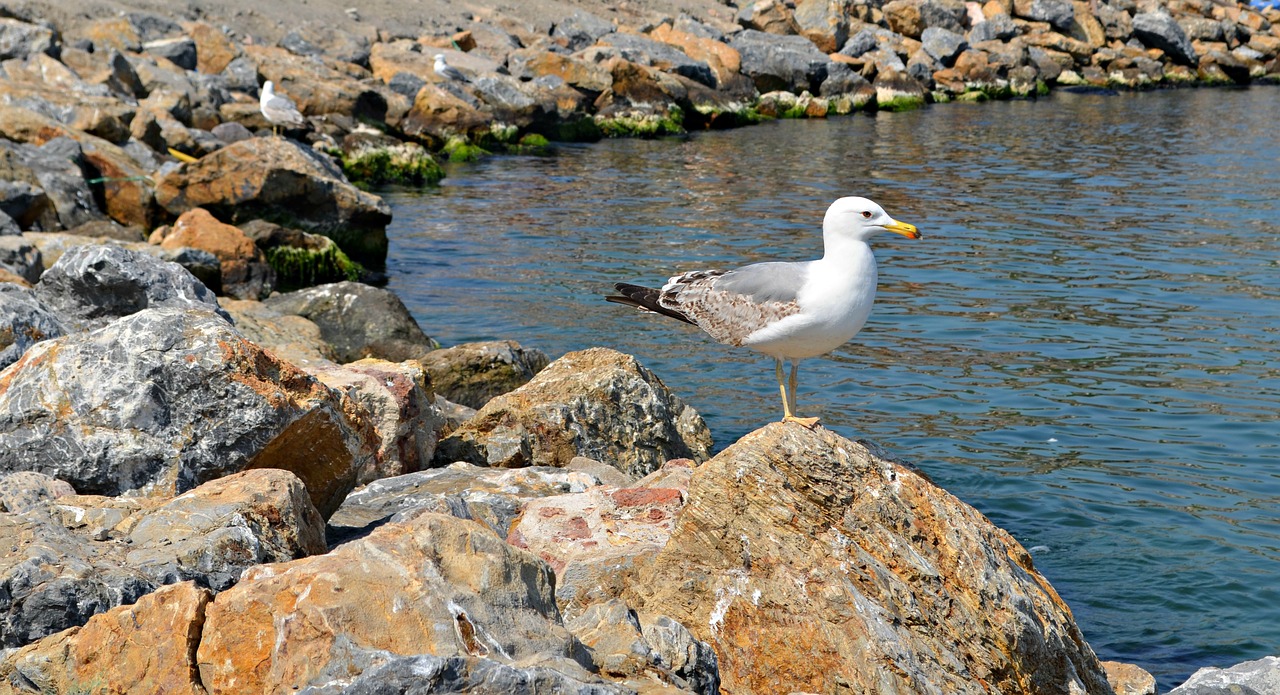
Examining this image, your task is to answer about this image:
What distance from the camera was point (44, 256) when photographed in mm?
13133

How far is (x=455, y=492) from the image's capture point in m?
7.52

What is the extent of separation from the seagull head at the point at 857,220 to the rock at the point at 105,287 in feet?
17.6

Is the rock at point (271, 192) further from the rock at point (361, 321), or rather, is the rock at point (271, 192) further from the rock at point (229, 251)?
the rock at point (361, 321)

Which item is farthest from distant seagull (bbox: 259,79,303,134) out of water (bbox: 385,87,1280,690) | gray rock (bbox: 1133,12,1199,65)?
gray rock (bbox: 1133,12,1199,65)

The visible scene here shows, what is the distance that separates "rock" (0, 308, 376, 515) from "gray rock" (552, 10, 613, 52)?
37.4 meters

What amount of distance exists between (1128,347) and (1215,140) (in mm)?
21381

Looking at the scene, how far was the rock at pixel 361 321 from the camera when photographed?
12664 millimetres

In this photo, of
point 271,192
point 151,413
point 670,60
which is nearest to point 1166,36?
point 670,60

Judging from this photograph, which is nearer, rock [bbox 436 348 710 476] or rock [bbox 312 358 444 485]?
rock [bbox 312 358 444 485]

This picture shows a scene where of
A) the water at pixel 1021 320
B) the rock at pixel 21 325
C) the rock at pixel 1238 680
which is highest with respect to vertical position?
the rock at pixel 21 325

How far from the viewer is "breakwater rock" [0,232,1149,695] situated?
13.8 ft

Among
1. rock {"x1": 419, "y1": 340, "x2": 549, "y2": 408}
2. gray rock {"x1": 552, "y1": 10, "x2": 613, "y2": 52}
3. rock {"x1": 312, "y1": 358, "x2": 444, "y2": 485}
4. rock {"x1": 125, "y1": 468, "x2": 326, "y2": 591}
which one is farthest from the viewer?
gray rock {"x1": 552, "y1": 10, "x2": 613, "y2": 52}

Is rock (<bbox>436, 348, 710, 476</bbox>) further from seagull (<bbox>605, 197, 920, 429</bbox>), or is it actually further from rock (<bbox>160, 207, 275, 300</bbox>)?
rock (<bbox>160, 207, 275, 300</bbox>)

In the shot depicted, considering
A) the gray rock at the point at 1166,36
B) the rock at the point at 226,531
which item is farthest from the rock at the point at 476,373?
the gray rock at the point at 1166,36
